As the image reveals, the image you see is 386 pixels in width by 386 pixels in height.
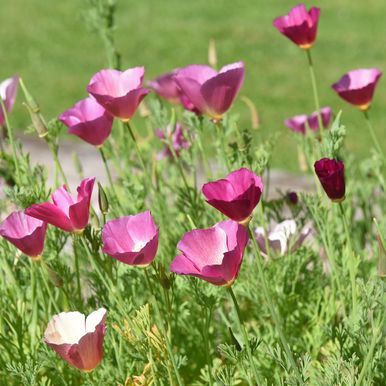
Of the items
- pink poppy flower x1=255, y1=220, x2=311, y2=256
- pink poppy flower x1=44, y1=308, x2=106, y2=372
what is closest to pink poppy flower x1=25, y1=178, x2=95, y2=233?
pink poppy flower x1=44, y1=308, x2=106, y2=372

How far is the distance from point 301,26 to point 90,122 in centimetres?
57

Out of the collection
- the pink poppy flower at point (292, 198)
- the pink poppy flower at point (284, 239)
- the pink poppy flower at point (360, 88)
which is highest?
the pink poppy flower at point (360, 88)

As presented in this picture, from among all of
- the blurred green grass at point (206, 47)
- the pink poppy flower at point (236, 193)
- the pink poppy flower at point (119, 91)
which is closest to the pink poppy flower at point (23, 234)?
the pink poppy flower at point (119, 91)

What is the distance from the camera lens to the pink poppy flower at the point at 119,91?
1.75 meters

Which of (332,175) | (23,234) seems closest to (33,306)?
(23,234)

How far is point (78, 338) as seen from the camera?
1.54m

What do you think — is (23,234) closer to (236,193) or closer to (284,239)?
(236,193)

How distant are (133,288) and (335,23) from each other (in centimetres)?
799

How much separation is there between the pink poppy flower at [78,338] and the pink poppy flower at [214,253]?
18 cm

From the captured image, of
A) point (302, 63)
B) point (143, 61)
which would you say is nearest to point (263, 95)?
point (302, 63)

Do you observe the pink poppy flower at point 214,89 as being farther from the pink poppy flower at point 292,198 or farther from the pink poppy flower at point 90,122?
the pink poppy flower at point 292,198

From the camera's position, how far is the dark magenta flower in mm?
1485

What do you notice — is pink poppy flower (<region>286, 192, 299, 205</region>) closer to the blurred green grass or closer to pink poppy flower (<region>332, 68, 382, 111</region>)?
pink poppy flower (<region>332, 68, 382, 111</region>)

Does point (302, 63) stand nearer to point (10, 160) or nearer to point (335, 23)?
point (335, 23)
